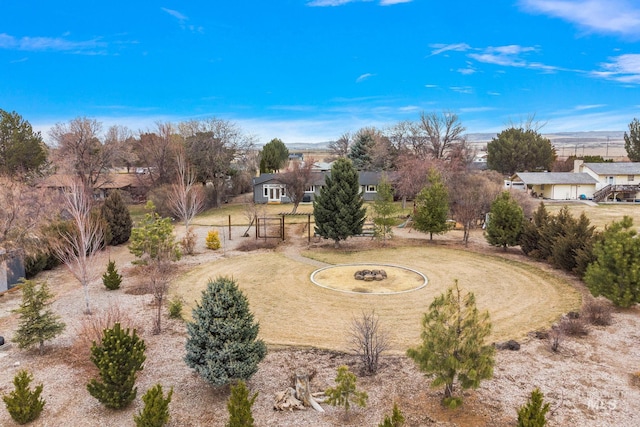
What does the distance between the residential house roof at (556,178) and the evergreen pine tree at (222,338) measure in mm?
52849

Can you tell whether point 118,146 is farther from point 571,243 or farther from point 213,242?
point 571,243

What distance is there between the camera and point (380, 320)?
1539 centimetres

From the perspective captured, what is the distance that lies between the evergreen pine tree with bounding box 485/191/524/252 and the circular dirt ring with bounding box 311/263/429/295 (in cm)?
736

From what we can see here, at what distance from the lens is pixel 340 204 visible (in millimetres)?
26656

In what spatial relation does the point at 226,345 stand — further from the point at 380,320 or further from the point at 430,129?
the point at 430,129

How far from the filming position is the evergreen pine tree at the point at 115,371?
30.6ft

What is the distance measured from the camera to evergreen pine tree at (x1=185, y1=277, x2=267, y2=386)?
961cm

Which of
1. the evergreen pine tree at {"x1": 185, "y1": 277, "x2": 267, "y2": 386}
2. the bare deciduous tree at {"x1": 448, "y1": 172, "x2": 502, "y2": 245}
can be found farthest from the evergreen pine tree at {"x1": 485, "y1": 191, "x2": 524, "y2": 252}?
the evergreen pine tree at {"x1": 185, "y1": 277, "x2": 267, "y2": 386}

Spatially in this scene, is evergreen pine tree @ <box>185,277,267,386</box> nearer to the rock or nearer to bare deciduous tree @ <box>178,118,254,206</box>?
the rock

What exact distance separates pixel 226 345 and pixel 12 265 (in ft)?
51.7

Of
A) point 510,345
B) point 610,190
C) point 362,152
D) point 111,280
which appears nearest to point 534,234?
point 510,345

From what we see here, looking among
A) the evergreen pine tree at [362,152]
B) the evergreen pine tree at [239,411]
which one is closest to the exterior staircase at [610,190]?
the evergreen pine tree at [362,152]

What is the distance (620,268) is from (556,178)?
44630 millimetres

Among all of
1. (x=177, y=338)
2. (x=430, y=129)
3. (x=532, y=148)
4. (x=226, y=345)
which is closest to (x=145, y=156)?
(x=430, y=129)
